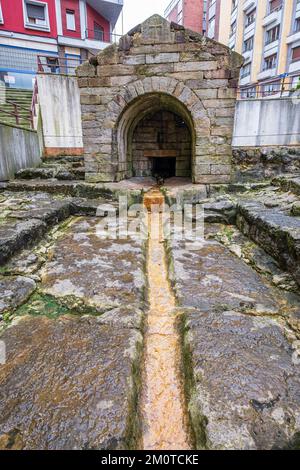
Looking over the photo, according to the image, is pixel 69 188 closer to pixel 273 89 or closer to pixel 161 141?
pixel 161 141

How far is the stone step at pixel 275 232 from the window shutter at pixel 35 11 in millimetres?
22481

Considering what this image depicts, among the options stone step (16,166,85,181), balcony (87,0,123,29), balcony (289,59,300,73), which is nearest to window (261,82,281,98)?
balcony (289,59,300,73)

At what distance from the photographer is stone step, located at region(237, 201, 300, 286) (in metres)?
2.43

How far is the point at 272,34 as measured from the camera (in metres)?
20.7

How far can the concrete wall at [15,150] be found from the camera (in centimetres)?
624

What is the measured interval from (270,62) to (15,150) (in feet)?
78.8

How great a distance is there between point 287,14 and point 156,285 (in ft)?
86.1

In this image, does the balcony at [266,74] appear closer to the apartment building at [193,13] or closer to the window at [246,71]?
the window at [246,71]

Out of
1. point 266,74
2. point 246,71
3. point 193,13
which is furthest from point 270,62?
point 193,13

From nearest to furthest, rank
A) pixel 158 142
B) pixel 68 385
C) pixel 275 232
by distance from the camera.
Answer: pixel 68 385 < pixel 275 232 < pixel 158 142

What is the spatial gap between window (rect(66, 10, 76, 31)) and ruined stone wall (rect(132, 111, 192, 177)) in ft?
57.5

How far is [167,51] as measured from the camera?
194 inches

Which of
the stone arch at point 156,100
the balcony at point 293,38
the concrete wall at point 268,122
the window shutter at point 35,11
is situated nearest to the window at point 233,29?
the balcony at point 293,38
